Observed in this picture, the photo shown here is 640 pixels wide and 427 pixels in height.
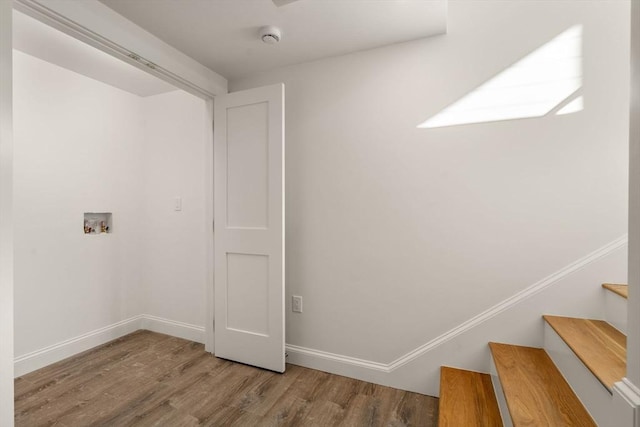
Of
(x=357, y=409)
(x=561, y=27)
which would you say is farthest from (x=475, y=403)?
(x=561, y=27)

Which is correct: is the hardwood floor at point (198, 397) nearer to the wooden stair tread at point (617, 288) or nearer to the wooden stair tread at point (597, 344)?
the wooden stair tread at point (597, 344)

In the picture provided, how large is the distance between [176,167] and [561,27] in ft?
10.1

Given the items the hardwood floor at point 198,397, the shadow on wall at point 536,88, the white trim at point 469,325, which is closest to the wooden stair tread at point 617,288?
the white trim at point 469,325

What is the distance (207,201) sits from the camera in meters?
2.49

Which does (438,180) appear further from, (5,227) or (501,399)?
(5,227)

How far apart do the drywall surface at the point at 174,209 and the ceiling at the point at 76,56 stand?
0.84ft

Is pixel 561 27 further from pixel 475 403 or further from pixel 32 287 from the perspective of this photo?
pixel 32 287

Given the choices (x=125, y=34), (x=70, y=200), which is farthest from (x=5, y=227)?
(x=70, y=200)

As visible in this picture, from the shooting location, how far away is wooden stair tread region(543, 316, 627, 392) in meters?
1.10

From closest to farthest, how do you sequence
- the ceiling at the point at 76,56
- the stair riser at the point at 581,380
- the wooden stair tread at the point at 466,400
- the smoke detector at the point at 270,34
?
the stair riser at the point at 581,380
the wooden stair tread at the point at 466,400
the smoke detector at the point at 270,34
the ceiling at the point at 76,56

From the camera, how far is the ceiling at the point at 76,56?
190cm

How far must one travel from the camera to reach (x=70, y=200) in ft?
8.14

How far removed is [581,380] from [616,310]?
20.2 inches

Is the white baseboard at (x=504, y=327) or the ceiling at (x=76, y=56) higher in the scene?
the ceiling at (x=76, y=56)
